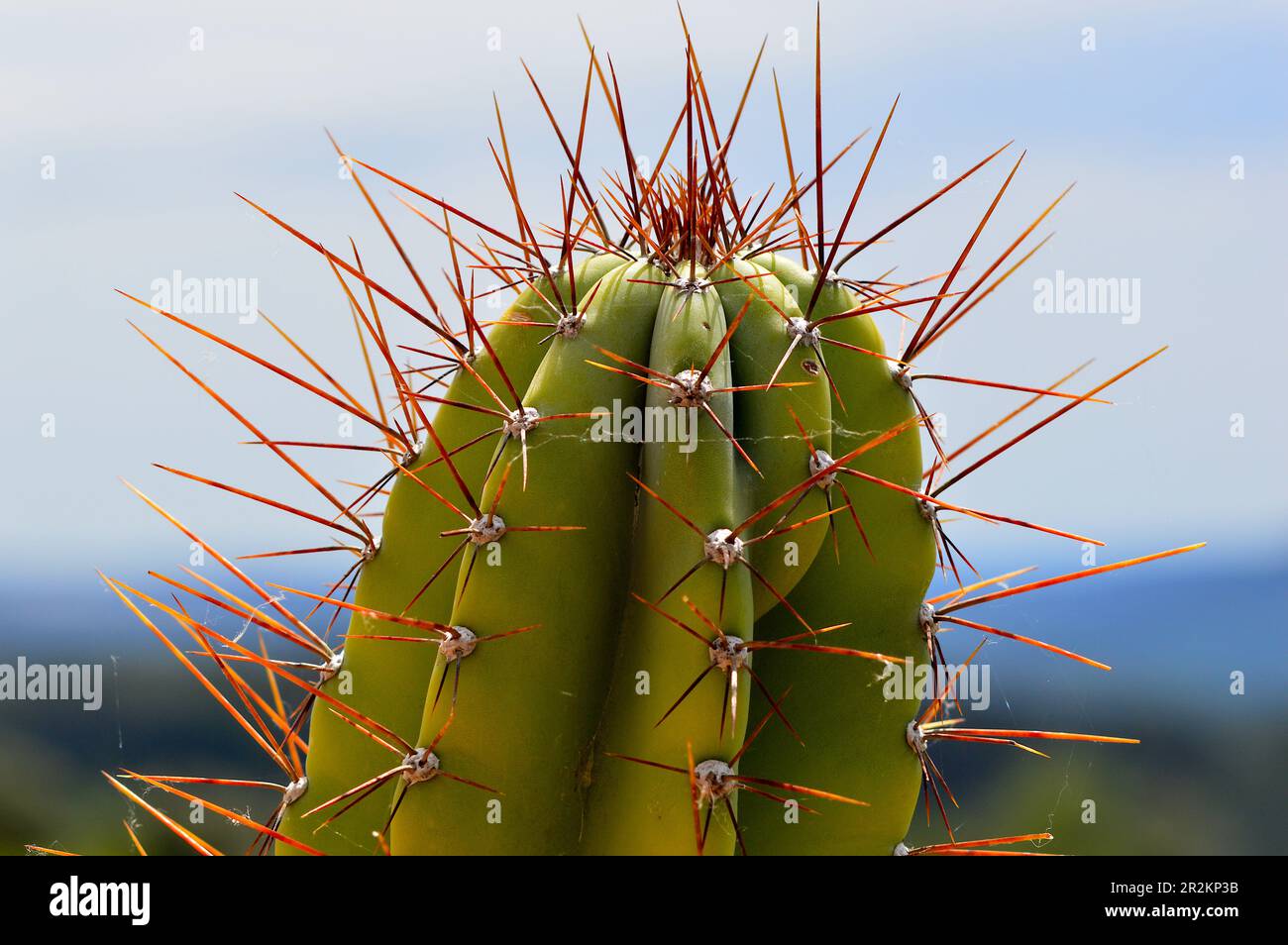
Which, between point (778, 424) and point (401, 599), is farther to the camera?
point (401, 599)

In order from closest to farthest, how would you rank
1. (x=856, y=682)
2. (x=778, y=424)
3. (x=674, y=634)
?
(x=674, y=634), (x=778, y=424), (x=856, y=682)

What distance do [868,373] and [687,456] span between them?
463mm

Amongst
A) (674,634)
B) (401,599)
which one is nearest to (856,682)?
(674,634)

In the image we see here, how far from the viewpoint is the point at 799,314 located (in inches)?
74.5

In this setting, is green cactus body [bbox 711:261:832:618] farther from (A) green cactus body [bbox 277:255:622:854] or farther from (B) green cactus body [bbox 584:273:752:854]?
(A) green cactus body [bbox 277:255:622:854]

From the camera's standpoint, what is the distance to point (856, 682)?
1.86 meters

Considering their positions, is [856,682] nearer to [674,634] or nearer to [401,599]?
[674,634]

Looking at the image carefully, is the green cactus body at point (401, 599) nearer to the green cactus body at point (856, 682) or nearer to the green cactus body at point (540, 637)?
the green cactus body at point (540, 637)

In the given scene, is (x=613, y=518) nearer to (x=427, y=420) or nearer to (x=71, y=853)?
(x=427, y=420)

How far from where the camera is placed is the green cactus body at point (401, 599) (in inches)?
75.2

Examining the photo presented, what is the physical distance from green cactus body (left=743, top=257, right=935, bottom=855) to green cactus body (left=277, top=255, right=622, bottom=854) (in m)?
0.55

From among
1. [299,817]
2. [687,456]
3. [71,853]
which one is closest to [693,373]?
[687,456]

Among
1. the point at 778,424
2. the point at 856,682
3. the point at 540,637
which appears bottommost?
the point at 856,682

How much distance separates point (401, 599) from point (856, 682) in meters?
0.79
